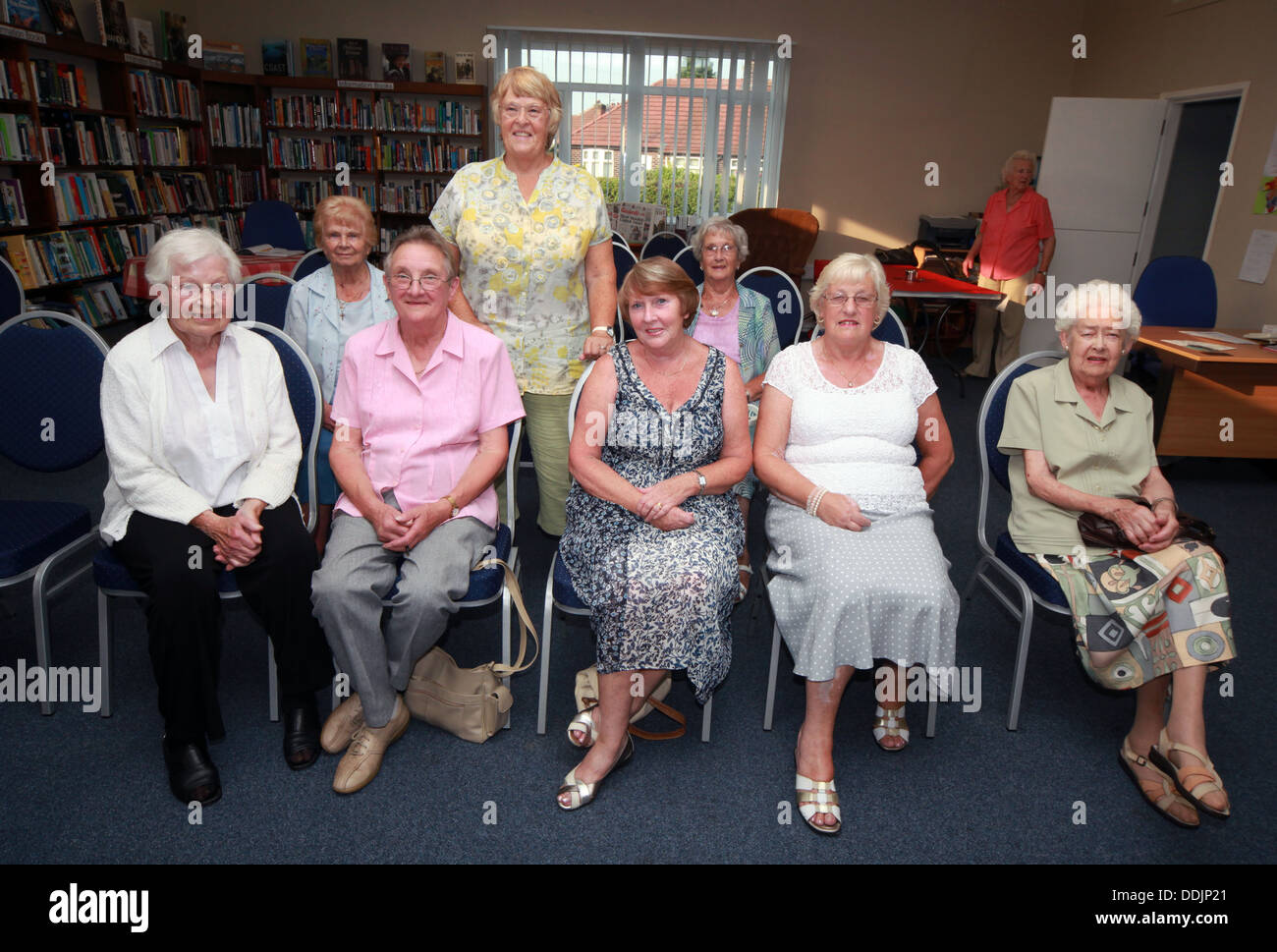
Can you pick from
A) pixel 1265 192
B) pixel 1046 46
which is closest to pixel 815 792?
pixel 1265 192

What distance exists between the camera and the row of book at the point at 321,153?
315 inches

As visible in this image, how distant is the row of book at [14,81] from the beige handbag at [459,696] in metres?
5.19

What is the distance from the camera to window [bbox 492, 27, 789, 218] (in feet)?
26.7

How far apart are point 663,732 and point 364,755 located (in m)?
0.83

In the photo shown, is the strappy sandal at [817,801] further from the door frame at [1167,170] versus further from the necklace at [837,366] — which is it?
the door frame at [1167,170]

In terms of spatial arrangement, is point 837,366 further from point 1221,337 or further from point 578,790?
point 1221,337

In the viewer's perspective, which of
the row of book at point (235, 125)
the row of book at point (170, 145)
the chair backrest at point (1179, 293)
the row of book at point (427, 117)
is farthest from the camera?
the row of book at point (427, 117)

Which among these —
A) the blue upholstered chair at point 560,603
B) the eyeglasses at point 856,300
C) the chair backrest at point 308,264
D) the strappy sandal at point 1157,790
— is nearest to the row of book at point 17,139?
the chair backrest at point 308,264

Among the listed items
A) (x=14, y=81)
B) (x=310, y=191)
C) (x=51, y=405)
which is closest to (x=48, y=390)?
(x=51, y=405)

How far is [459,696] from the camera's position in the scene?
2.24m

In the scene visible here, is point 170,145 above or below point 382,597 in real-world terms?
above

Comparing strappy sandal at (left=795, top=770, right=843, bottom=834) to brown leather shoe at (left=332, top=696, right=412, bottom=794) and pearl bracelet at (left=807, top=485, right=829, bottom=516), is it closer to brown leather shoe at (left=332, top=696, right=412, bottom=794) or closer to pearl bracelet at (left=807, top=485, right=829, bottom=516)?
pearl bracelet at (left=807, top=485, right=829, bottom=516)

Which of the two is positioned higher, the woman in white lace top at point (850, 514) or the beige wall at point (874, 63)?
the beige wall at point (874, 63)

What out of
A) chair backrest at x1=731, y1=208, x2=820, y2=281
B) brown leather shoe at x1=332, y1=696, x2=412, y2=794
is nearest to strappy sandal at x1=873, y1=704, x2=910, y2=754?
brown leather shoe at x1=332, y1=696, x2=412, y2=794
